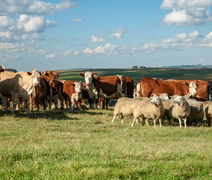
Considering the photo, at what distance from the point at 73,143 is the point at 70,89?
39.6 ft

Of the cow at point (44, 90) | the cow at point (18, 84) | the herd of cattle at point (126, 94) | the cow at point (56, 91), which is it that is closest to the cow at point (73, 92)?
the herd of cattle at point (126, 94)

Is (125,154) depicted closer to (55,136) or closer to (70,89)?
(55,136)

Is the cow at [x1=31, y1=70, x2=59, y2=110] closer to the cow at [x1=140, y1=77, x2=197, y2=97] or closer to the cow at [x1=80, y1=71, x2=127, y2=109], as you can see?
the cow at [x1=80, y1=71, x2=127, y2=109]

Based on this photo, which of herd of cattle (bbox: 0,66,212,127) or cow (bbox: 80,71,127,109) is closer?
herd of cattle (bbox: 0,66,212,127)

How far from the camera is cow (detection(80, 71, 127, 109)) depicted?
20.2m

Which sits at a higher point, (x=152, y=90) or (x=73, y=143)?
(x=152, y=90)

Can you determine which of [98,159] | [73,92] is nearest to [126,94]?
[73,92]

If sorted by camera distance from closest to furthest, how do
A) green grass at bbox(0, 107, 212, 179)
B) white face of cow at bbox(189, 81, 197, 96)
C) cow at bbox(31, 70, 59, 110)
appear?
green grass at bbox(0, 107, 212, 179) < white face of cow at bbox(189, 81, 197, 96) < cow at bbox(31, 70, 59, 110)

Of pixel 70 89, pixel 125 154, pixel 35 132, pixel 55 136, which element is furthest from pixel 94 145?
pixel 70 89

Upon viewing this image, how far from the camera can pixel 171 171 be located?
582 centimetres

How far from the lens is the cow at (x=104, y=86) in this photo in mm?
20228

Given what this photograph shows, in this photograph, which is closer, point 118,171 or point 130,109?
point 118,171

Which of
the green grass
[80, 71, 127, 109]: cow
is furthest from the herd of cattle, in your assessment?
the green grass

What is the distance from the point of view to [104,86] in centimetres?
2122
